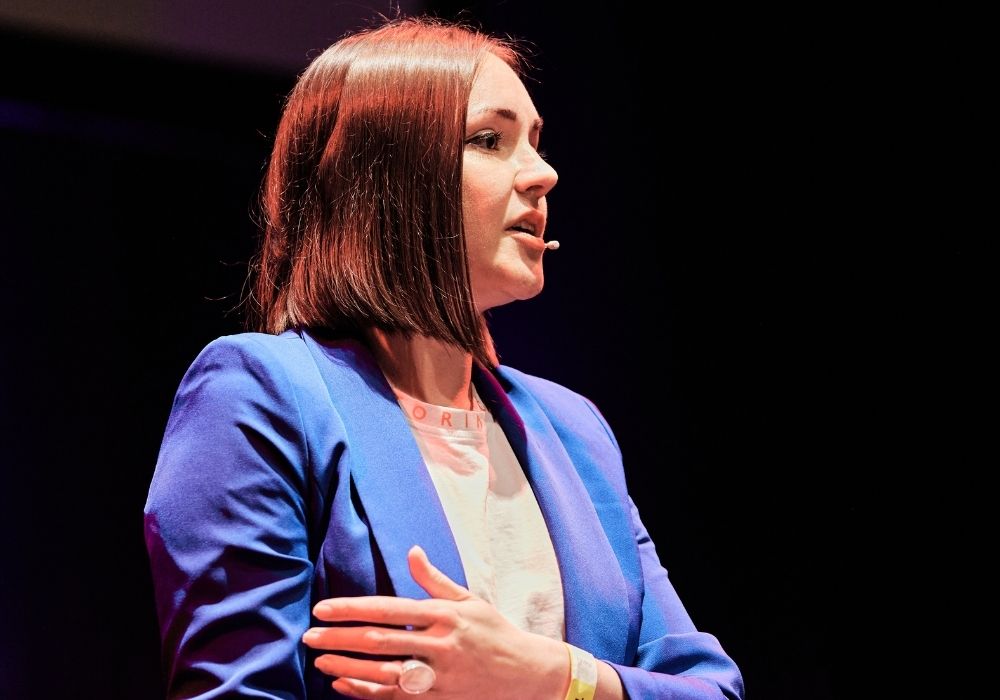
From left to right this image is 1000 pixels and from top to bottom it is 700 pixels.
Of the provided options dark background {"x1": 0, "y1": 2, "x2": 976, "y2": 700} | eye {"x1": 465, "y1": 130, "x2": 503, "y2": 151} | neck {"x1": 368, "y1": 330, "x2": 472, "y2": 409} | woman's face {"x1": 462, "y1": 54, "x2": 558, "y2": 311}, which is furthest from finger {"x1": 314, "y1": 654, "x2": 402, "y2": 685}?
dark background {"x1": 0, "y1": 2, "x2": 976, "y2": 700}

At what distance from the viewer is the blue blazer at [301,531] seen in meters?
0.96

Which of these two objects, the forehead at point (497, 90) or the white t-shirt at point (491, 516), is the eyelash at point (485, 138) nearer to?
the forehead at point (497, 90)

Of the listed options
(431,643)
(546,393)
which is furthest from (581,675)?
(546,393)

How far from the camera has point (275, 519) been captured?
997 mm

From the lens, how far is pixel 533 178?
1.28 meters

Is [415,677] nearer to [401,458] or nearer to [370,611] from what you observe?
[370,611]

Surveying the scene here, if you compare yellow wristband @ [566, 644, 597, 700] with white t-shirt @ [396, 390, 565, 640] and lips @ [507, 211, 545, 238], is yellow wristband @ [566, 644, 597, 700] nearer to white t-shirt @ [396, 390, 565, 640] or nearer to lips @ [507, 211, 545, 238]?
white t-shirt @ [396, 390, 565, 640]

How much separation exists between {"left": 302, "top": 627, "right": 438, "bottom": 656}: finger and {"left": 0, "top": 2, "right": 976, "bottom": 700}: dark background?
33.3 inches

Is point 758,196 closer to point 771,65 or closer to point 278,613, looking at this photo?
point 771,65

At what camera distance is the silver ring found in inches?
36.8

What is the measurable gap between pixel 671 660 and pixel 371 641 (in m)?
0.43

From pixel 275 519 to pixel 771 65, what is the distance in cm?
143

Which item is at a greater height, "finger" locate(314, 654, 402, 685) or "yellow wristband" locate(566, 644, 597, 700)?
"finger" locate(314, 654, 402, 685)

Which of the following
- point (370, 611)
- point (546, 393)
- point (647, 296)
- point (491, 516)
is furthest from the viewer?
point (647, 296)
